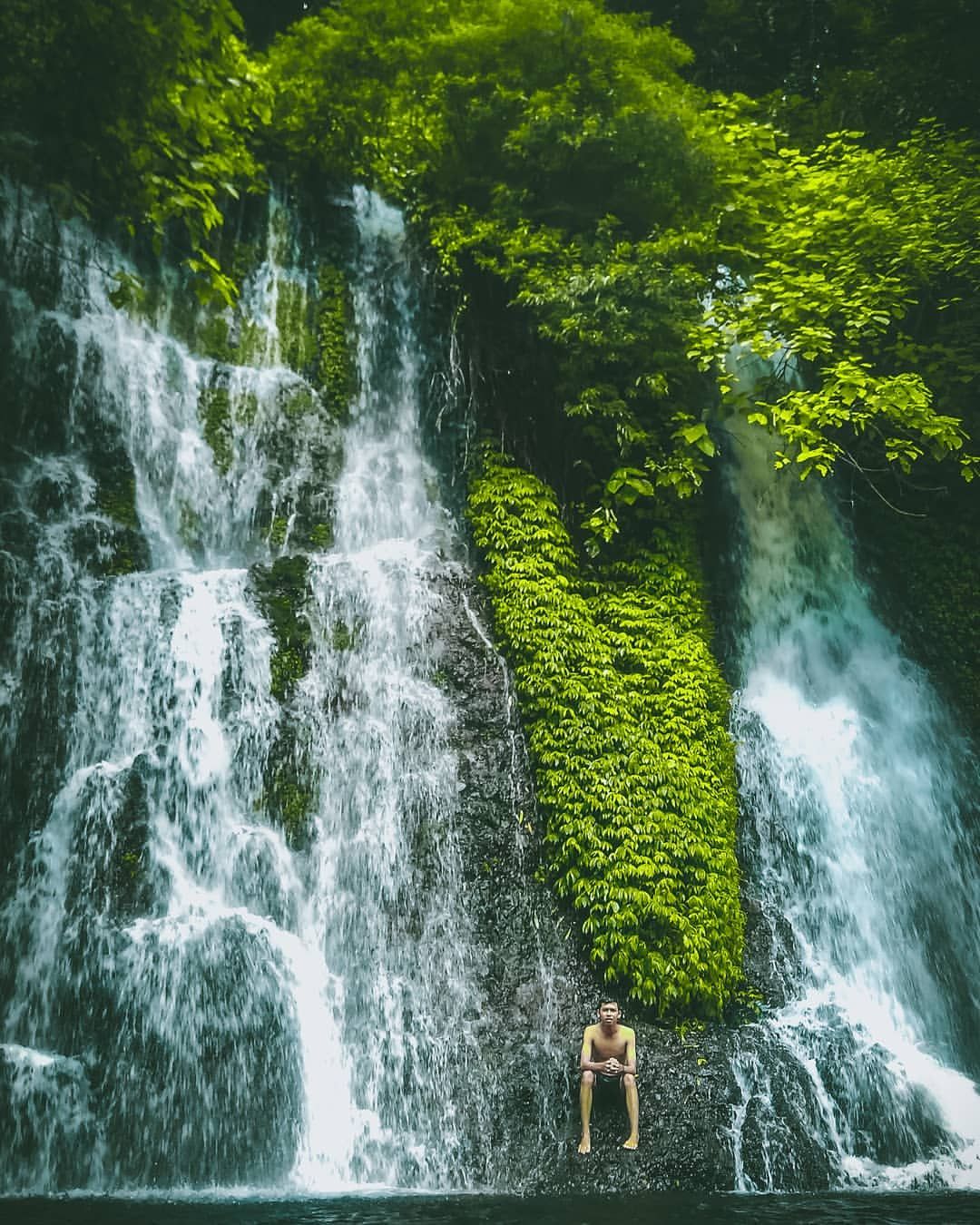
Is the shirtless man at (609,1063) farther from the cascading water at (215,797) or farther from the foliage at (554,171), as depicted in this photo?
the foliage at (554,171)

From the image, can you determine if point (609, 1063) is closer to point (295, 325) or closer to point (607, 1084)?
point (607, 1084)

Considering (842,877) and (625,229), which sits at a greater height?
(625,229)

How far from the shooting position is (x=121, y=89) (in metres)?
5.74

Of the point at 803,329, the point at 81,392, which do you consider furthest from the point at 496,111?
the point at 81,392

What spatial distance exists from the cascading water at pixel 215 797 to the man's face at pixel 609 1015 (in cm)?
51

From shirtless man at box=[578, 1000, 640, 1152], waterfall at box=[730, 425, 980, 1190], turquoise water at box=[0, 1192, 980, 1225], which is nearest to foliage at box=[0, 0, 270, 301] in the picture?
turquoise water at box=[0, 1192, 980, 1225]

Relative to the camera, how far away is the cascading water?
5.64 metres

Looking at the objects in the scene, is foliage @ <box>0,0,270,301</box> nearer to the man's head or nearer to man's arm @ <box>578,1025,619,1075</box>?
the man's head

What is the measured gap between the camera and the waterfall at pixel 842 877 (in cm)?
624

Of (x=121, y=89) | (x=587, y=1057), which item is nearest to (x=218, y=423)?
(x=121, y=89)

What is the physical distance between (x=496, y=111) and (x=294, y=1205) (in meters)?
10.4

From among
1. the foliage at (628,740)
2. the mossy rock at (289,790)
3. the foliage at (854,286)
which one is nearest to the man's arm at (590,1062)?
the foliage at (628,740)

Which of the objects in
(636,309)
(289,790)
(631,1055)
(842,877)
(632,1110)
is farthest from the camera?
(636,309)

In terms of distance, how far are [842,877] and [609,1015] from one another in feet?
10.5
